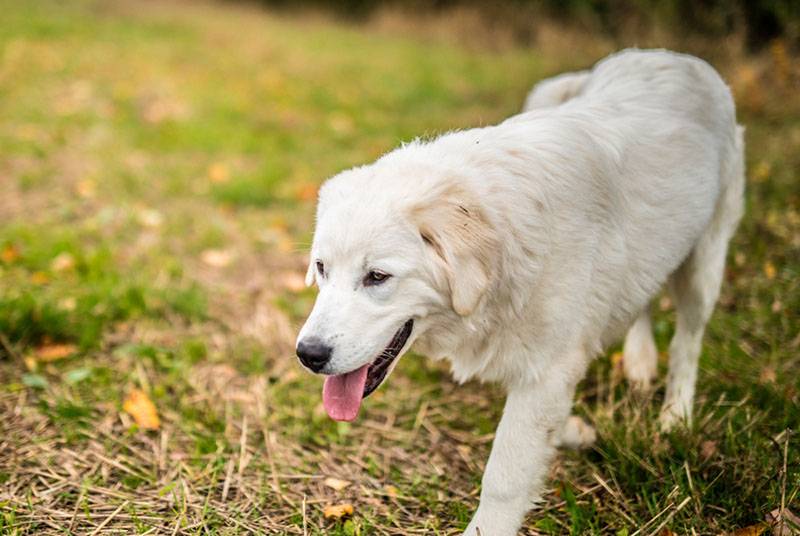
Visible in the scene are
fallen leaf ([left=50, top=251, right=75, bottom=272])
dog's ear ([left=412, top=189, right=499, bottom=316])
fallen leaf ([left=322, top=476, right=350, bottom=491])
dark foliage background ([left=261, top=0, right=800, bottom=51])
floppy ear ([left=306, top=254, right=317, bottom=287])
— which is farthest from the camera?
dark foliage background ([left=261, top=0, right=800, bottom=51])

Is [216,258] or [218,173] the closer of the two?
[216,258]

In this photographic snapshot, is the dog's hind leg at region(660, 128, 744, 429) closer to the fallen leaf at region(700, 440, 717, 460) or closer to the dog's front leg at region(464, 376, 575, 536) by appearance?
the fallen leaf at region(700, 440, 717, 460)

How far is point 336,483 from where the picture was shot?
2.69 m

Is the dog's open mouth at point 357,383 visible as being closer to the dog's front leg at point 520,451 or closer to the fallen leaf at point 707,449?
the dog's front leg at point 520,451

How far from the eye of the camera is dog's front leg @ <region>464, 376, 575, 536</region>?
2.29 m

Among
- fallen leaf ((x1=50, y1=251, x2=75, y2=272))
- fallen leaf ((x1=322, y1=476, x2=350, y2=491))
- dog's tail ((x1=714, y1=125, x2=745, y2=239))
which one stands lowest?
fallen leaf ((x1=50, y1=251, x2=75, y2=272))

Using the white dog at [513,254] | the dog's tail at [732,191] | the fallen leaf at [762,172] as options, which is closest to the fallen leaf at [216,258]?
the white dog at [513,254]

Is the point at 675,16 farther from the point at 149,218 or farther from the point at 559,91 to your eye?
the point at 149,218

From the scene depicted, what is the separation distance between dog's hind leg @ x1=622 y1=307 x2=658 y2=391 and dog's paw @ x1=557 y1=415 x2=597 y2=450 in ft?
1.64

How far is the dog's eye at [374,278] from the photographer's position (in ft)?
7.04

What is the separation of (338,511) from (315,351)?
776 millimetres

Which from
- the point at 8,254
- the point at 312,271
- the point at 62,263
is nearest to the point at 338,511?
the point at 312,271

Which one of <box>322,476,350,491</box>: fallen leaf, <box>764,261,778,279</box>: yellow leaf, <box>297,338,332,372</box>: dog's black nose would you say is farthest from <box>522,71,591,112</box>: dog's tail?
<box>322,476,350,491</box>: fallen leaf

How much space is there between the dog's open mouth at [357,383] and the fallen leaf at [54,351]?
1710 millimetres
